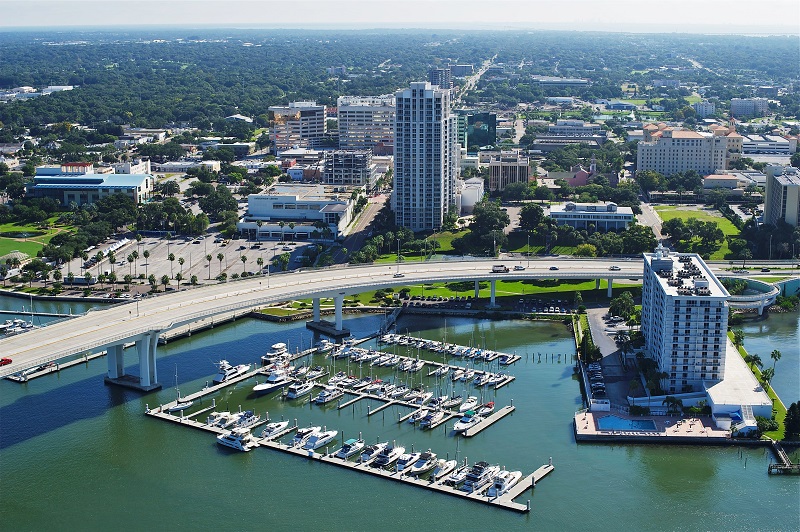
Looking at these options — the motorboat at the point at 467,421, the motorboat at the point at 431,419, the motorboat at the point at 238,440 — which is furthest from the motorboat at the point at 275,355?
the motorboat at the point at 467,421

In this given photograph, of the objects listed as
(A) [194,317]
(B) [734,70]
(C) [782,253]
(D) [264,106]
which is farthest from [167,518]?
(B) [734,70]

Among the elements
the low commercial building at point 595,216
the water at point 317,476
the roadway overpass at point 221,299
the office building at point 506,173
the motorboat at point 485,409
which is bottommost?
the water at point 317,476

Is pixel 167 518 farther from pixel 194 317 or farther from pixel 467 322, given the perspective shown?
pixel 467 322

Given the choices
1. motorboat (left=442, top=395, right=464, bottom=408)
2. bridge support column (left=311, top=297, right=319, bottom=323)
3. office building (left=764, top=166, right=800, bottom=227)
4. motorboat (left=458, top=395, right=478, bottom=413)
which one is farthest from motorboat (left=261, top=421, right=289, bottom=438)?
office building (left=764, top=166, right=800, bottom=227)

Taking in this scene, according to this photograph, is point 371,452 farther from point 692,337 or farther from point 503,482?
point 692,337

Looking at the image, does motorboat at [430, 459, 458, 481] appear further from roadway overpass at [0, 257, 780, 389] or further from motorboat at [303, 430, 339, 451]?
roadway overpass at [0, 257, 780, 389]

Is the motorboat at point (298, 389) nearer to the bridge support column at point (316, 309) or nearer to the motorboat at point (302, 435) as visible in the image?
the motorboat at point (302, 435)
